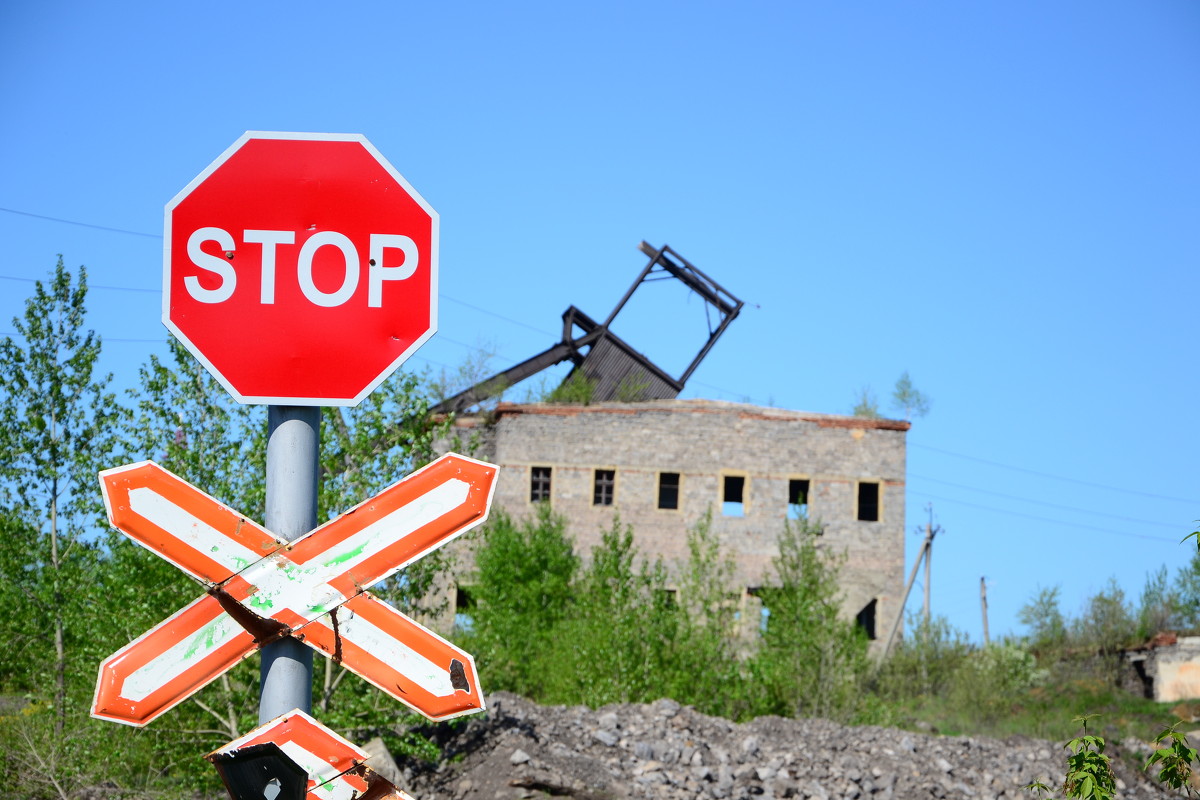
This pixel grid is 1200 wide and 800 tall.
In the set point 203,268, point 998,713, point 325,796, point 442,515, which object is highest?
point 203,268

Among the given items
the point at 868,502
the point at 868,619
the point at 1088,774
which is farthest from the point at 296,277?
the point at 868,619

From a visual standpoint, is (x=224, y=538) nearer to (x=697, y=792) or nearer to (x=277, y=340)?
(x=277, y=340)

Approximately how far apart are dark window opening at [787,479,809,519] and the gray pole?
33381 millimetres

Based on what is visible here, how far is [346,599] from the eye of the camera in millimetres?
2387

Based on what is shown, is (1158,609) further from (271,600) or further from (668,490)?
(271,600)

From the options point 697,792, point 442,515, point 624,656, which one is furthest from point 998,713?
point 442,515

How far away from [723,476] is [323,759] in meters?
34.0

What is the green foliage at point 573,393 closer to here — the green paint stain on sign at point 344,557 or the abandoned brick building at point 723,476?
the abandoned brick building at point 723,476

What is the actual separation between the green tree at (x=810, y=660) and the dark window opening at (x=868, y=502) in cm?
588

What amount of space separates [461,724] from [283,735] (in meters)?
17.1

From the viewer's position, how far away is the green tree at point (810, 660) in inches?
1094

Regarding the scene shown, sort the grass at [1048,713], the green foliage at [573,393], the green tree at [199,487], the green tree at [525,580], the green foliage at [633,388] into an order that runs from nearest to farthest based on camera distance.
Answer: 1. the green tree at [199,487]
2. the grass at [1048,713]
3. the green tree at [525,580]
4. the green foliage at [573,393]
5. the green foliage at [633,388]

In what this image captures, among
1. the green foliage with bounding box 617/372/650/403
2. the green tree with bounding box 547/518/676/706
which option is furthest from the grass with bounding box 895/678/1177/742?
the green foliage with bounding box 617/372/650/403

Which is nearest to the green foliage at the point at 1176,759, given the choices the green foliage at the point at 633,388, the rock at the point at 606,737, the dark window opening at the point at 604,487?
the rock at the point at 606,737
